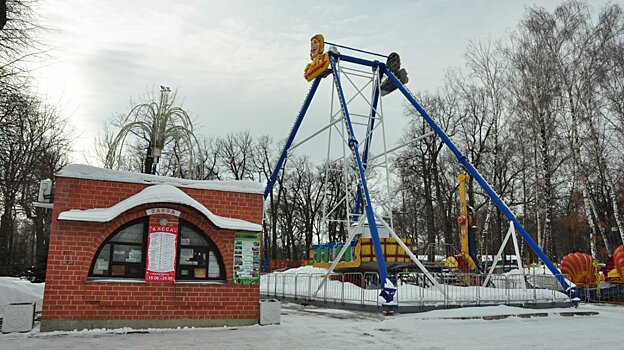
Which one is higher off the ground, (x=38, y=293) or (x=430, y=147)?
(x=430, y=147)

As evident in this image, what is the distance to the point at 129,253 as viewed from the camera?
11.1 m

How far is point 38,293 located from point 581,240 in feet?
206

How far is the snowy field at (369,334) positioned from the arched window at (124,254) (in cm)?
132

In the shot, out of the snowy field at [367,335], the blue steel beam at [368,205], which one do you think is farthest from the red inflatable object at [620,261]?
the blue steel beam at [368,205]

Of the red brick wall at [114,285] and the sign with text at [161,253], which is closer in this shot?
the red brick wall at [114,285]

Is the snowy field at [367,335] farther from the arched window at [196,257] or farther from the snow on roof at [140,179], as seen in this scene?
the snow on roof at [140,179]

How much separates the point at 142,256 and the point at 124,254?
40 centimetres

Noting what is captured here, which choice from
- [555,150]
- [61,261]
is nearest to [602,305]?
[555,150]

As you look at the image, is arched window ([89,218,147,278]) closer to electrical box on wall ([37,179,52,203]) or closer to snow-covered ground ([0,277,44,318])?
electrical box on wall ([37,179,52,203])

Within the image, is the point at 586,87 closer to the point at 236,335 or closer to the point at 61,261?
the point at 236,335

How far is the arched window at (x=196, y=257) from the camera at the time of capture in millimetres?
11430

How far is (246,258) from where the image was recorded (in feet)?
39.3

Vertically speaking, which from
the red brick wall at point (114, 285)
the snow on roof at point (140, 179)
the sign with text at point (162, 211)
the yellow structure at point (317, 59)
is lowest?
the red brick wall at point (114, 285)

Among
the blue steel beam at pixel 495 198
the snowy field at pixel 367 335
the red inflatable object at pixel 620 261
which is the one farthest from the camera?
the red inflatable object at pixel 620 261
